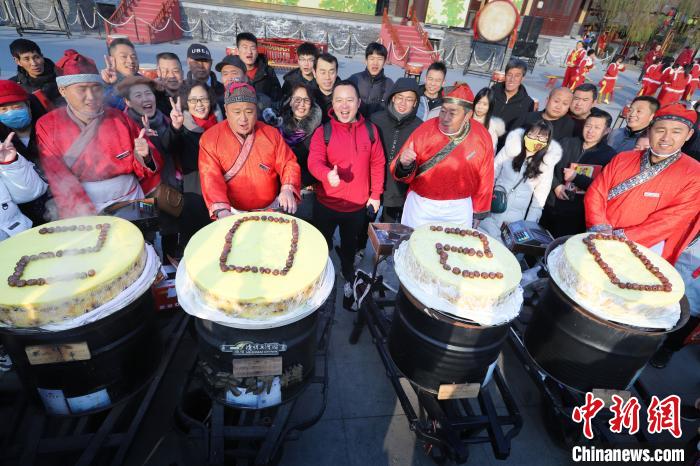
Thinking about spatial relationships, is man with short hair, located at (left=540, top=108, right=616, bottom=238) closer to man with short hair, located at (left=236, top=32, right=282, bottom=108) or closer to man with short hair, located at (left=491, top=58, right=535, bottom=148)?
man with short hair, located at (left=491, top=58, right=535, bottom=148)

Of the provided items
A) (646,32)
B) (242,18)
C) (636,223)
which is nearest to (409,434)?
(636,223)

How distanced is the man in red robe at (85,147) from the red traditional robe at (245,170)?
0.53m

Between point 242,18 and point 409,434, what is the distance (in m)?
19.0

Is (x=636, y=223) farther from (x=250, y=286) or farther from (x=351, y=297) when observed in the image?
(x=250, y=286)

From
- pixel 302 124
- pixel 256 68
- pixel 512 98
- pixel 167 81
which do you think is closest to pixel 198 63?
pixel 167 81

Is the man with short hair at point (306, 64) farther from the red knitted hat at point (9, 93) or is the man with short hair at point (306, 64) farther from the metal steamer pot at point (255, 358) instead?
the metal steamer pot at point (255, 358)

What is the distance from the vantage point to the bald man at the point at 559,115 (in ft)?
14.6

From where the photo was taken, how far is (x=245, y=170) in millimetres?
3189

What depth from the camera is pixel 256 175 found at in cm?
324

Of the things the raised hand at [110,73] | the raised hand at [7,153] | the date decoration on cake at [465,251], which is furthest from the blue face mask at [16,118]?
the date decoration on cake at [465,251]

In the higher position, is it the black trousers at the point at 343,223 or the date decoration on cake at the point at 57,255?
the date decoration on cake at the point at 57,255

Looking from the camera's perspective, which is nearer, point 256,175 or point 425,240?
point 425,240

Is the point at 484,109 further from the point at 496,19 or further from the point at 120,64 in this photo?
the point at 496,19

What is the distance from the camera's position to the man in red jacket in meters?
3.47
